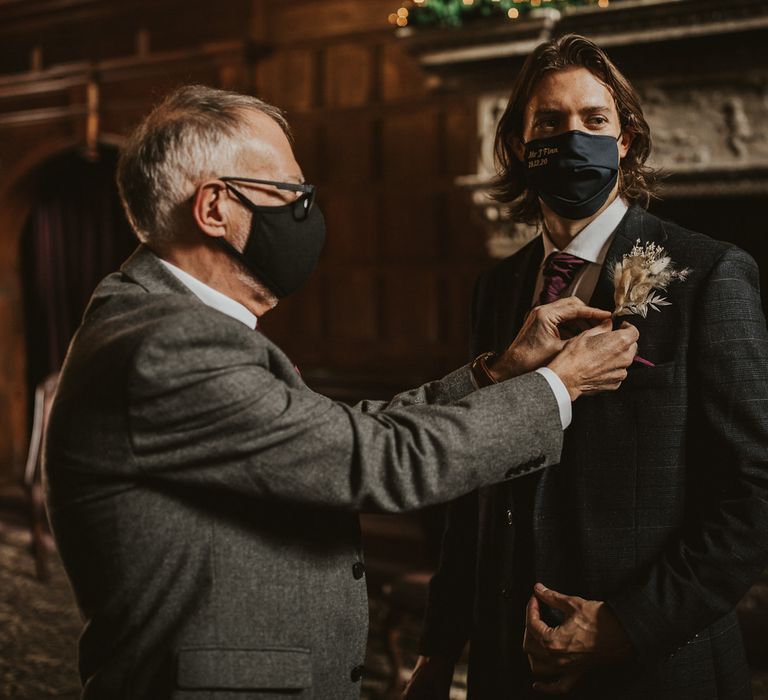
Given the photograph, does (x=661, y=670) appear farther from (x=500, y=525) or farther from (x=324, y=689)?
(x=324, y=689)

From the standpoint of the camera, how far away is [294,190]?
59.4 inches

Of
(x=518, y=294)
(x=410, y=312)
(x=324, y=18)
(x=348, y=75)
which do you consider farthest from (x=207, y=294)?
(x=324, y=18)

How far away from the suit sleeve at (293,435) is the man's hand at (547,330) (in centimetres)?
13

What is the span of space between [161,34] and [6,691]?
476 centimetres

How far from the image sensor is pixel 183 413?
125 cm

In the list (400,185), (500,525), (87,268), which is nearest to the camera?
(500,525)

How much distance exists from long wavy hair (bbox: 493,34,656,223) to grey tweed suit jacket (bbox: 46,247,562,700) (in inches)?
26.1

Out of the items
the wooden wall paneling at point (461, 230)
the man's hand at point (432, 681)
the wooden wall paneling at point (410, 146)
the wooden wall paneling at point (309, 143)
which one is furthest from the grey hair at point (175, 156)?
the wooden wall paneling at point (309, 143)

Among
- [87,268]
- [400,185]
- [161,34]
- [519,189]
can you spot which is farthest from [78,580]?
[87,268]

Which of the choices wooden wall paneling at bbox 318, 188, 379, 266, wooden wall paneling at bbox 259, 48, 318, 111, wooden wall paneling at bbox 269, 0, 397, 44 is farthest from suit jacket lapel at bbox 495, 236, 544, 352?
wooden wall paneling at bbox 259, 48, 318, 111

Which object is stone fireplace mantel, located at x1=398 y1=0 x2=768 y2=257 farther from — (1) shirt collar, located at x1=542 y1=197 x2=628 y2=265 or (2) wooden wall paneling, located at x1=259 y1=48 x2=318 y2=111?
(1) shirt collar, located at x1=542 y1=197 x2=628 y2=265

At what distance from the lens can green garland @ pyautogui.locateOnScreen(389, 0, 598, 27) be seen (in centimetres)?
419

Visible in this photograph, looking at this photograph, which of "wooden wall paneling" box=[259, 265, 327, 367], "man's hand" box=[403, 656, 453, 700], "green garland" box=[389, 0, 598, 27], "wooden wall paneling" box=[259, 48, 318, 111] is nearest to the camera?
"man's hand" box=[403, 656, 453, 700]

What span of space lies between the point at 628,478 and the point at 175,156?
36.9 inches
